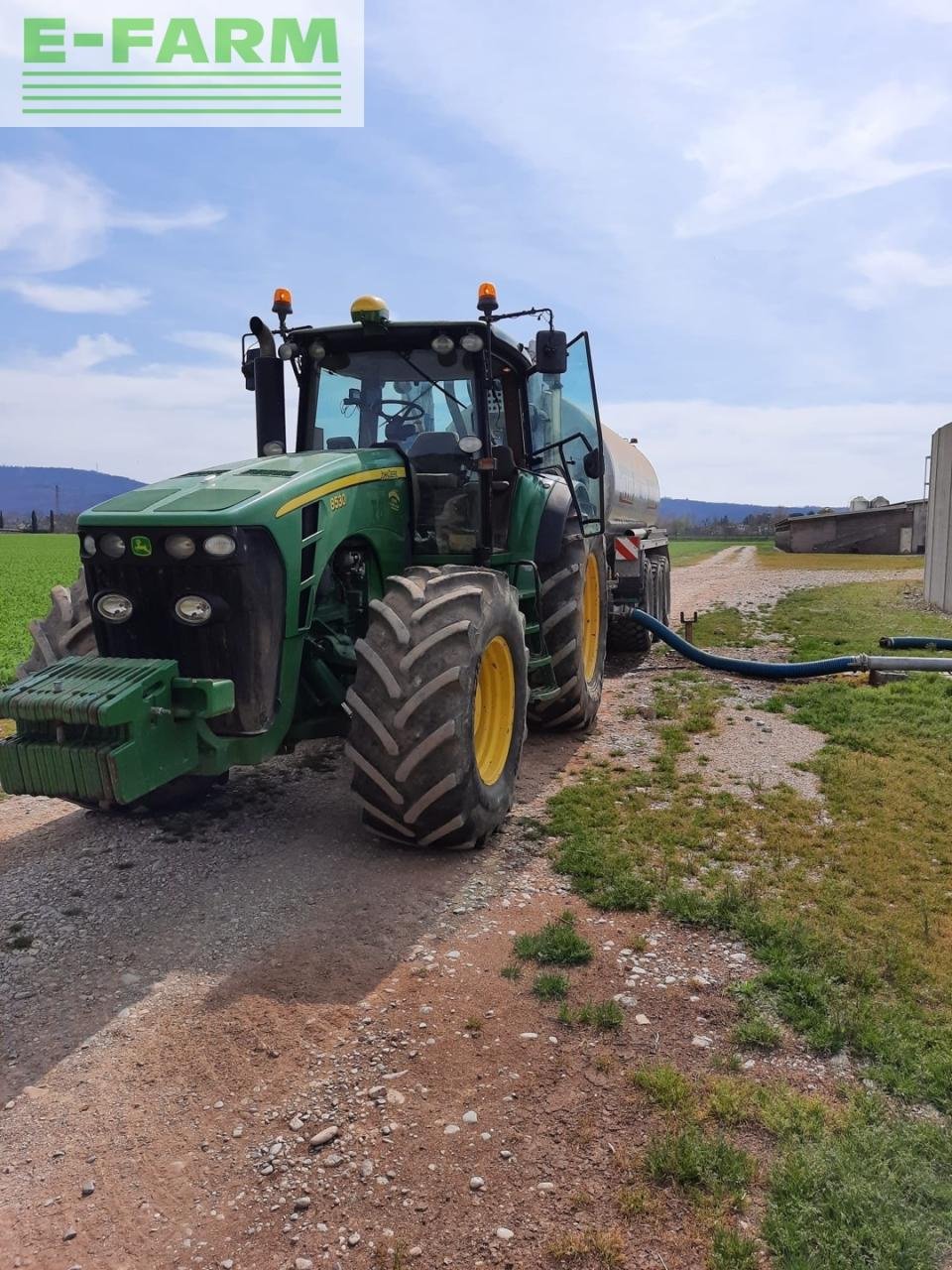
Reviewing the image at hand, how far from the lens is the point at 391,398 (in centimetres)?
620

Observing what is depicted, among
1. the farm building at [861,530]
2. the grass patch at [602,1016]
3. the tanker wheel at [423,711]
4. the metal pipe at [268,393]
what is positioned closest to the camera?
the grass patch at [602,1016]

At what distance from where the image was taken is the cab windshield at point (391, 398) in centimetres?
600

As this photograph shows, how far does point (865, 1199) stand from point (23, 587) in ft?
84.2

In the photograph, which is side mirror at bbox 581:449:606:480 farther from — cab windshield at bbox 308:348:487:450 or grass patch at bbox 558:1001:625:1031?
grass patch at bbox 558:1001:625:1031

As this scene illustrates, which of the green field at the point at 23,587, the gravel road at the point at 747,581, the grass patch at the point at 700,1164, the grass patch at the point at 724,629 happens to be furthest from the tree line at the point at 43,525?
the grass patch at the point at 700,1164

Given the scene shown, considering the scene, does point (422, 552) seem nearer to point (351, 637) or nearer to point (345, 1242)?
point (351, 637)

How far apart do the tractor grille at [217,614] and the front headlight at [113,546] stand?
0.08 feet

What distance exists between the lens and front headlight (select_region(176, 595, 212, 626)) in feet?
14.4

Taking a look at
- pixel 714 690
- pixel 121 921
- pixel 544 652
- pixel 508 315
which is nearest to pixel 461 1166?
pixel 121 921

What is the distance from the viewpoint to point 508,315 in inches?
231

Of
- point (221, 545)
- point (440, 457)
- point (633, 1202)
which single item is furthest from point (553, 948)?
point (440, 457)

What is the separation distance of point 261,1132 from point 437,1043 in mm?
690

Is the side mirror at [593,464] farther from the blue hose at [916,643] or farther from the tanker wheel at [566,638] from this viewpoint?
the blue hose at [916,643]

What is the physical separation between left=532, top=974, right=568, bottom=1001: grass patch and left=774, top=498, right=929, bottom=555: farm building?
132 feet
